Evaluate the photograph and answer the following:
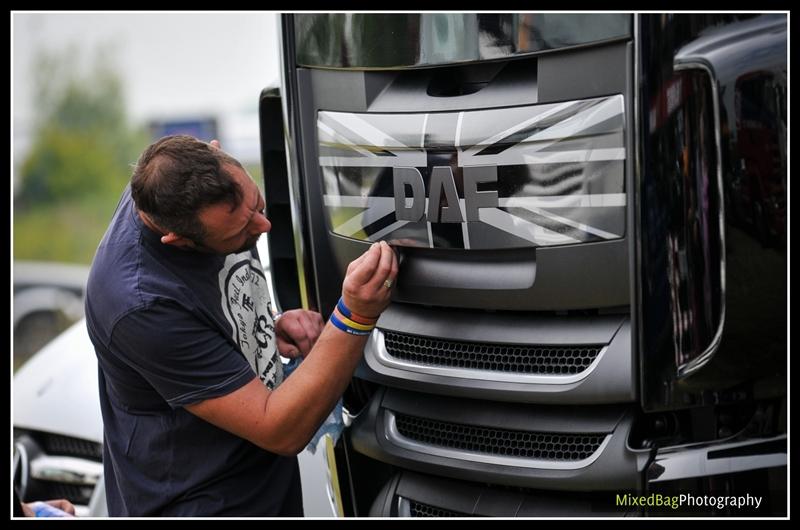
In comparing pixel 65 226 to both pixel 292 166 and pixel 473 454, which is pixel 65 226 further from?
pixel 473 454

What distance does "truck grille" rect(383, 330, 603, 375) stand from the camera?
2.40 metres

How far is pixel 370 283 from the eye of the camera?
2.33m

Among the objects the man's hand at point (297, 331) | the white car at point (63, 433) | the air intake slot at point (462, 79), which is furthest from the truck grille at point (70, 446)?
the air intake slot at point (462, 79)

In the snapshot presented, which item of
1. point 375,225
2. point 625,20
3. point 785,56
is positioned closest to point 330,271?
point 375,225

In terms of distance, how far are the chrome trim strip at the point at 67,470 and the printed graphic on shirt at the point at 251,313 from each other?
98cm

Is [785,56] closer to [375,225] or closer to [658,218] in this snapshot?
[658,218]

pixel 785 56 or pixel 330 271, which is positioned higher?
pixel 785 56

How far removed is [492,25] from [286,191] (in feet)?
3.04

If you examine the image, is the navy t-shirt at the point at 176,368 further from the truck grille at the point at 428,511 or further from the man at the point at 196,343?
the truck grille at the point at 428,511

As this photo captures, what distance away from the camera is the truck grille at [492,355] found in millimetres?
2400

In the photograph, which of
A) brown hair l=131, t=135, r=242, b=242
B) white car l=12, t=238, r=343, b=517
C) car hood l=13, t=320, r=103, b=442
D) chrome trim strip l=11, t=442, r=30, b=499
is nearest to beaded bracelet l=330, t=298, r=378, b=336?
brown hair l=131, t=135, r=242, b=242

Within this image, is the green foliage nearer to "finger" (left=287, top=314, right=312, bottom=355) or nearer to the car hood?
the car hood

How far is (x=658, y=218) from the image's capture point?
220 cm

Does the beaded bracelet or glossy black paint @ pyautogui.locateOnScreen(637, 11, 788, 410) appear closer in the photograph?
glossy black paint @ pyautogui.locateOnScreen(637, 11, 788, 410)
